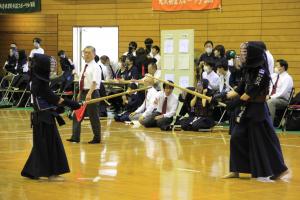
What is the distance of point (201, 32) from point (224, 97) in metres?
11.9

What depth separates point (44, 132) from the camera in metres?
8.77

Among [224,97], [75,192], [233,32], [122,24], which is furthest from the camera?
[122,24]

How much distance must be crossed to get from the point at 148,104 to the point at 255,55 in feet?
26.0

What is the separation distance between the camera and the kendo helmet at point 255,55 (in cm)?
872

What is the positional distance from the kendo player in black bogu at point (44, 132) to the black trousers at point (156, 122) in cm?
692

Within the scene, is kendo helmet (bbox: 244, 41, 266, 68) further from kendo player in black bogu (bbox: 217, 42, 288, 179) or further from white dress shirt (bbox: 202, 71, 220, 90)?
white dress shirt (bbox: 202, 71, 220, 90)

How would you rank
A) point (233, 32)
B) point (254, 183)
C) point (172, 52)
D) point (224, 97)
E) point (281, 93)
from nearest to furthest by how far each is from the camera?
point (254, 183), point (224, 97), point (281, 93), point (172, 52), point (233, 32)

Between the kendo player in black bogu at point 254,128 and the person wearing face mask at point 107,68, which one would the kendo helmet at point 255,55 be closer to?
the kendo player in black bogu at point 254,128

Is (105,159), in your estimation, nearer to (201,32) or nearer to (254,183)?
(254,183)

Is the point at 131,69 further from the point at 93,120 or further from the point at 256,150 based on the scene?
the point at 256,150

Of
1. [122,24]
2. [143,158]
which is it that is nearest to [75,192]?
[143,158]

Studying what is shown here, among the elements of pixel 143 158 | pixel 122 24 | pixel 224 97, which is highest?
pixel 122 24

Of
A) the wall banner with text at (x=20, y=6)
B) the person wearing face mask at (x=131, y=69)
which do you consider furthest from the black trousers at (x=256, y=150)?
the wall banner with text at (x=20, y=6)

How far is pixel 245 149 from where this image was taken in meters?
8.84
